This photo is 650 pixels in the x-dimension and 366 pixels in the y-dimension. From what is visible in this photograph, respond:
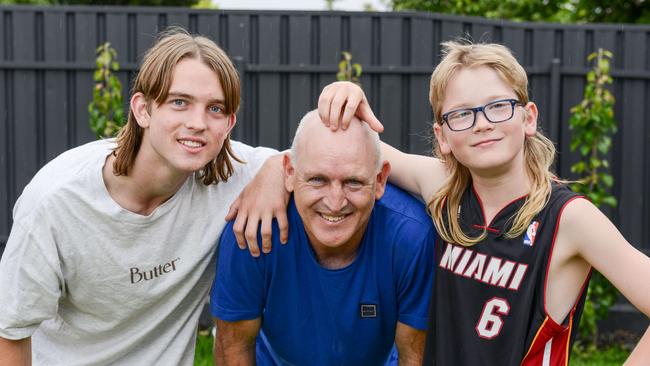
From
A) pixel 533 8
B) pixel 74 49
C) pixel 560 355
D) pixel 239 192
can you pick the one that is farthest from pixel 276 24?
pixel 533 8

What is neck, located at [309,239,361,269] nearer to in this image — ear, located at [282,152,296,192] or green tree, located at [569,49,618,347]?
ear, located at [282,152,296,192]

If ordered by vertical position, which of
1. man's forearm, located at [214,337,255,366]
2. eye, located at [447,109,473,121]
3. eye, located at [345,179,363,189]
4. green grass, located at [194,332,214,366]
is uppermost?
eye, located at [447,109,473,121]

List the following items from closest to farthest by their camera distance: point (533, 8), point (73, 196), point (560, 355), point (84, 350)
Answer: point (560, 355), point (73, 196), point (84, 350), point (533, 8)

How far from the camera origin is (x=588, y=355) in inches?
229

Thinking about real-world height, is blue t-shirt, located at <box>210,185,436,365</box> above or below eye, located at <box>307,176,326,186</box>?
below

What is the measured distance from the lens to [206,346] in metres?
5.68

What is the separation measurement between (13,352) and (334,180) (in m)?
1.39

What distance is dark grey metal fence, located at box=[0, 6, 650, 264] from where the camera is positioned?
6.18 meters

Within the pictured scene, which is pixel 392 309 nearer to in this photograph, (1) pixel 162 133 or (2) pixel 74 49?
(1) pixel 162 133

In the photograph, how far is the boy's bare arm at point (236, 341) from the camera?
123 inches

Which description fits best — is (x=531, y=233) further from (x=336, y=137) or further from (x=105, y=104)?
(x=105, y=104)

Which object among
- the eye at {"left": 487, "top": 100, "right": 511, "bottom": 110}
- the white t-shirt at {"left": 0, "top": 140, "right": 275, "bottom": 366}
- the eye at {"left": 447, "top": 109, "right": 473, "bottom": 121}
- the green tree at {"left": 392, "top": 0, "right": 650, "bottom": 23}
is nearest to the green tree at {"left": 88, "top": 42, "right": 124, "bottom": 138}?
the white t-shirt at {"left": 0, "top": 140, "right": 275, "bottom": 366}

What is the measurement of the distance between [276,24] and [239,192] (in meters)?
3.18

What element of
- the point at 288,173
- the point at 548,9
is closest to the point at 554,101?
the point at 288,173
